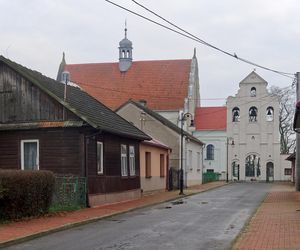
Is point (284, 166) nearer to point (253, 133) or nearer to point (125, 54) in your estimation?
point (253, 133)

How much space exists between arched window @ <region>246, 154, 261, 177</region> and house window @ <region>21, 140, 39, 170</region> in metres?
54.3

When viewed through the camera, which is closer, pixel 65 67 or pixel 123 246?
pixel 123 246

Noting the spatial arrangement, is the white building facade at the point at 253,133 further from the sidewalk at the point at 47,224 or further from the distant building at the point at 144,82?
the sidewalk at the point at 47,224

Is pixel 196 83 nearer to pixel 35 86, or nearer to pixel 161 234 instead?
pixel 35 86

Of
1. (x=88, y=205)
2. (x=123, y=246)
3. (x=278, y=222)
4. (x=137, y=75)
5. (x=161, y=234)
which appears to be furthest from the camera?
(x=137, y=75)

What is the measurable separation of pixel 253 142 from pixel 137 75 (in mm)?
18404

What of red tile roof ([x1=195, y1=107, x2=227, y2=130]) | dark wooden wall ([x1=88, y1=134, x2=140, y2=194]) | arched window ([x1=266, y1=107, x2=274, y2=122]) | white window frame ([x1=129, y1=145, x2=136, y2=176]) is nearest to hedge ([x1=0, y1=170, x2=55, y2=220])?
dark wooden wall ([x1=88, y1=134, x2=140, y2=194])

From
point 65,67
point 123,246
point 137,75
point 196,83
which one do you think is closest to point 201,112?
point 196,83

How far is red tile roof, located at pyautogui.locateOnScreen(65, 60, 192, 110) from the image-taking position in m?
62.6

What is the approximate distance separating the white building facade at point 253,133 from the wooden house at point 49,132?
5111 centimetres

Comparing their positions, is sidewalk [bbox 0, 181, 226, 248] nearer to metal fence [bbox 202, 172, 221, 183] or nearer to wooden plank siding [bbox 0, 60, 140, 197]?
wooden plank siding [bbox 0, 60, 140, 197]

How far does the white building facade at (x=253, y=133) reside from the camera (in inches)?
2869

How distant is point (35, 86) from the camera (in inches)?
897

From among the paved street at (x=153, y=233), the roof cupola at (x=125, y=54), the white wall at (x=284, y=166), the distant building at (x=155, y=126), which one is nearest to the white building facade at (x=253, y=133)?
the white wall at (x=284, y=166)
